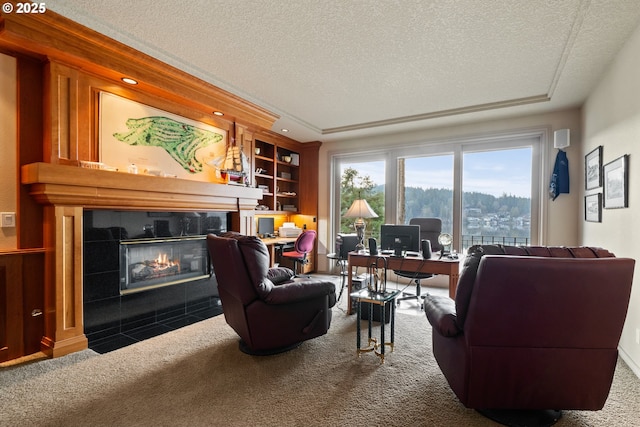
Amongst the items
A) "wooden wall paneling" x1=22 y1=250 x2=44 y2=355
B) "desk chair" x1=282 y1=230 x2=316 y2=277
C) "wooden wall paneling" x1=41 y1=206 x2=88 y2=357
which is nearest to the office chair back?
"desk chair" x1=282 y1=230 x2=316 y2=277

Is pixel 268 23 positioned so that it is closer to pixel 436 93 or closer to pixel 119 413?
pixel 436 93

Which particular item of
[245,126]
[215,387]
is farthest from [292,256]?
[215,387]

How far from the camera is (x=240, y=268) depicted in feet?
7.80

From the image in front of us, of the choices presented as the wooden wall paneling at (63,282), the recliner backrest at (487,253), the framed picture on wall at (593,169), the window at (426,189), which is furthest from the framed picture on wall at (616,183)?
the wooden wall paneling at (63,282)

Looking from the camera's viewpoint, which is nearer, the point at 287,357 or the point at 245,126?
the point at 287,357

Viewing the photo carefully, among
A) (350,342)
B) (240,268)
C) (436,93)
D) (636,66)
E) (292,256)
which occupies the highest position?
(436,93)

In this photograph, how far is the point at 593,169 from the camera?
11.0ft

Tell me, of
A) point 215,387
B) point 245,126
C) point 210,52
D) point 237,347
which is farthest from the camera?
point 245,126

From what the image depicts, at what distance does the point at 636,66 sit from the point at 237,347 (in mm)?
3968

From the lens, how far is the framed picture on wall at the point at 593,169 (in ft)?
10.3

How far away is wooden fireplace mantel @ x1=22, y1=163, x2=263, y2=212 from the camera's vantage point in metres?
2.44

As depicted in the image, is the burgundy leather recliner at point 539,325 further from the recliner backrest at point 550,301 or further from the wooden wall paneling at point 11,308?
the wooden wall paneling at point 11,308

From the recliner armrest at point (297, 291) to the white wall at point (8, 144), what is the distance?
7.21ft

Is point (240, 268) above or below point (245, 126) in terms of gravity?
below
